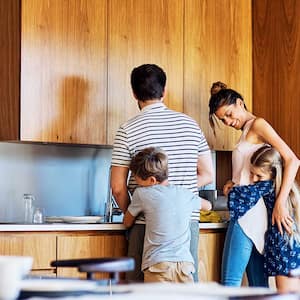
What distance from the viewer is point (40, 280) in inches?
59.0

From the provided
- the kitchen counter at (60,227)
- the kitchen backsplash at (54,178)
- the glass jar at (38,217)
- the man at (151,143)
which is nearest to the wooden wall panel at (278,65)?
the kitchen backsplash at (54,178)

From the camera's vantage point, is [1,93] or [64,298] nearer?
[64,298]

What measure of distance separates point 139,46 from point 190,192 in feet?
3.51

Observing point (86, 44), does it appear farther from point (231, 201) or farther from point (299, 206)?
point (299, 206)

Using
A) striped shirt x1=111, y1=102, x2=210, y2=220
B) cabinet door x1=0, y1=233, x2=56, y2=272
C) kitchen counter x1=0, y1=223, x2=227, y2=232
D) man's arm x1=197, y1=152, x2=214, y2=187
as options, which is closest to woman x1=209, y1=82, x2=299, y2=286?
man's arm x1=197, y1=152, x2=214, y2=187

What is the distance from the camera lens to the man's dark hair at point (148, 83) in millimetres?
3109

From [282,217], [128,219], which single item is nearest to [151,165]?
[128,219]

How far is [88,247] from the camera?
313 cm

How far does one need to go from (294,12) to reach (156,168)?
1590mm

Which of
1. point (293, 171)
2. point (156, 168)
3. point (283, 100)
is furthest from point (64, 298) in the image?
point (283, 100)

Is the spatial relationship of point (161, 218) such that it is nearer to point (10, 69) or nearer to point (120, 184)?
point (120, 184)

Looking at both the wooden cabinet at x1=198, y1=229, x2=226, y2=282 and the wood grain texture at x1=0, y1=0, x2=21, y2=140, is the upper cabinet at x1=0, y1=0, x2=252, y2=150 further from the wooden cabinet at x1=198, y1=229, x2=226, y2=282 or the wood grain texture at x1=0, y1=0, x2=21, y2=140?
the wooden cabinet at x1=198, y1=229, x2=226, y2=282

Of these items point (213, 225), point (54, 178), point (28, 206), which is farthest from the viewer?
point (54, 178)

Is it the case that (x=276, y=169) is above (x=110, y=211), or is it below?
above
